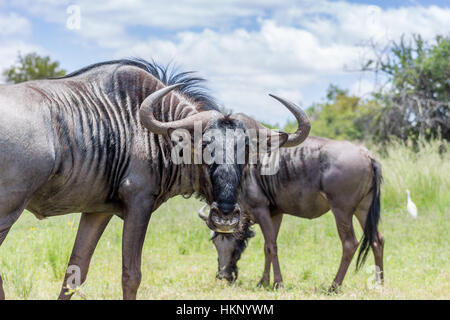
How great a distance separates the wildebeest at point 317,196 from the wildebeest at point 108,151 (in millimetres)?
2461

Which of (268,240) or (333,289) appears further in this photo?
(268,240)

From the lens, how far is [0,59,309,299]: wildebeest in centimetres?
427

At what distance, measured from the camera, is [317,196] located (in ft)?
26.0

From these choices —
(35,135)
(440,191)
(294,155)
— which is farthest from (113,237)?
(440,191)

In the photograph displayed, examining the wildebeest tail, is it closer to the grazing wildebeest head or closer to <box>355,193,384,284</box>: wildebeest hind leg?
<box>355,193,384,284</box>: wildebeest hind leg

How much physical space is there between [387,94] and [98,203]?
16717mm

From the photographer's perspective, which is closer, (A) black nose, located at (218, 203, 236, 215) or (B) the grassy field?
(A) black nose, located at (218, 203, 236, 215)

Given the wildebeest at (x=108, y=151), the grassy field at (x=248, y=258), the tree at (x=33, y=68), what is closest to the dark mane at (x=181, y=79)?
the wildebeest at (x=108, y=151)

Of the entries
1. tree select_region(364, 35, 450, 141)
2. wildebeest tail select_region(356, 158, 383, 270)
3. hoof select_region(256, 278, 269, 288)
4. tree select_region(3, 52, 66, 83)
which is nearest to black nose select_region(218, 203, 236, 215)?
hoof select_region(256, 278, 269, 288)

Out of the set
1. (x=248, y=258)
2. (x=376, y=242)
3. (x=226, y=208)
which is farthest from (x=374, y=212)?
(x=226, y=208)

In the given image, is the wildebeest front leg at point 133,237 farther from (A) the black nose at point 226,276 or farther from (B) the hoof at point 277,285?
(A) the black nose at point 226,276

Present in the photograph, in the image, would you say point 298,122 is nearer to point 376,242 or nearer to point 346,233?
point 346,233

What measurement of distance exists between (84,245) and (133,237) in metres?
0.73

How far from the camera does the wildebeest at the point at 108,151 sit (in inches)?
168
